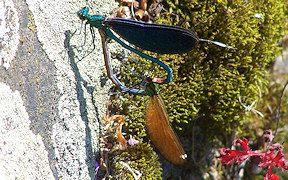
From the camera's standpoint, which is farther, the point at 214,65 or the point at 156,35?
the point at 214,65

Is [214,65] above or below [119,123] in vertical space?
above

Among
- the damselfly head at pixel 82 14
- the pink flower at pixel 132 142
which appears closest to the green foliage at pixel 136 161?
the pink flower at pixel 132 142

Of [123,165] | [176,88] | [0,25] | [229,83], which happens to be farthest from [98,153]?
[229,83]

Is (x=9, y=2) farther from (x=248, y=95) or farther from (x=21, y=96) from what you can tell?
(x=248, y=95)

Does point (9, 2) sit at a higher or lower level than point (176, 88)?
higher

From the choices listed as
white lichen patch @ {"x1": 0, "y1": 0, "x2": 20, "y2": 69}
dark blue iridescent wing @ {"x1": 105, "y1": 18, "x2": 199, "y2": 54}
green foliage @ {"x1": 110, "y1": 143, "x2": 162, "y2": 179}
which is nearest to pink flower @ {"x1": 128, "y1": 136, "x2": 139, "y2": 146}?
green foliage @ {"x1": 110, "y1": 143, "x2": 162, "y2": 179}

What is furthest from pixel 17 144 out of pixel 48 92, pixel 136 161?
pixel 136 161

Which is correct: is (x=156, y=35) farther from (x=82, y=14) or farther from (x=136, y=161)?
(x=136, y=161)

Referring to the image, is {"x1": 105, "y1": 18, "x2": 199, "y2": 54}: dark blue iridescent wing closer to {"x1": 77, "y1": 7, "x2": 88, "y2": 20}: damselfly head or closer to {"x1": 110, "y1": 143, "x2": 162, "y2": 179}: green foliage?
{"x1": 77, "y1": 7, "x2": 88, "y2": 20}: damselfly head
